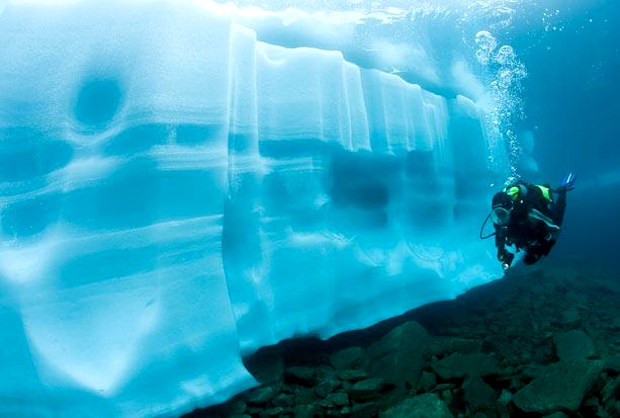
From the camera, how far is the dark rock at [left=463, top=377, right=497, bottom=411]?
3129mm

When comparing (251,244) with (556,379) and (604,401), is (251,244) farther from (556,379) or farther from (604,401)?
(604,401)

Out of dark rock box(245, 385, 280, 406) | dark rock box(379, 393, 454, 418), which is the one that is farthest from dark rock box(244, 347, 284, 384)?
dark rock box(379, 393, 454, 418)

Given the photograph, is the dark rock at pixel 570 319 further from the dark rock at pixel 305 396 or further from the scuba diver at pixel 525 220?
the dark rock at pixel 305 396

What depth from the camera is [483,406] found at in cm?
312

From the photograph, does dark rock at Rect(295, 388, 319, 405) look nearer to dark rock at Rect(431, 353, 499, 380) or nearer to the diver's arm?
dark rock at Rect(431, 353, 499, 380)

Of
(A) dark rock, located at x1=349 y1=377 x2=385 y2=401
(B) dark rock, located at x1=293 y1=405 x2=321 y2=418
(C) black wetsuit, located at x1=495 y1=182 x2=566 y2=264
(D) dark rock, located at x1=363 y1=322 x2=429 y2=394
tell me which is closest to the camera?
(B) dark rock, located at x1=293 y1=405 x2=321 y2=418

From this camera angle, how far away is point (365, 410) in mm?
3127

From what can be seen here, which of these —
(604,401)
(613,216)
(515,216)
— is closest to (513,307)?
(515,216)

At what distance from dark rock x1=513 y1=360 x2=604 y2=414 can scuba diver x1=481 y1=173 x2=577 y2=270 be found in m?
1.31

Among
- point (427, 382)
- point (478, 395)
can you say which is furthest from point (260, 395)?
point (478, 395)

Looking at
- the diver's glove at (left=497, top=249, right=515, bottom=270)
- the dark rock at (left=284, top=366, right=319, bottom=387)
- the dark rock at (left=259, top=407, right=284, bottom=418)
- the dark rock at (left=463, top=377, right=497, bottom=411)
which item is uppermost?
the diver's glove at (left=497, top=249, right=515, bottom=270)

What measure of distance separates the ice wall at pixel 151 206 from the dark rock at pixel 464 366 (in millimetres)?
1245

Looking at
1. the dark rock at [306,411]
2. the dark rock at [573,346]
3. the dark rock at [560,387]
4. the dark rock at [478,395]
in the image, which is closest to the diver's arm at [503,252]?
the dark rock at [573,346]

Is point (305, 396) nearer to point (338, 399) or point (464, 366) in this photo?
point (338, 399)
